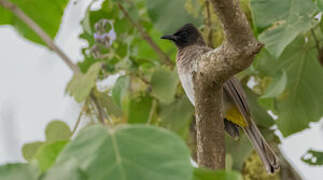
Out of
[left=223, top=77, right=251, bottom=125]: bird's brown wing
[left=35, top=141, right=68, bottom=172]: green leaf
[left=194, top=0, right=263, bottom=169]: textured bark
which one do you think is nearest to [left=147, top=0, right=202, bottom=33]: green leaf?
[left=223, top=77, right=251, bottom=125]: bird's brown wing

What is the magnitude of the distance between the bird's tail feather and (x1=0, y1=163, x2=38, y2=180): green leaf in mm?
1826

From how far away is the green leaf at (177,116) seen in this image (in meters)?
3.33

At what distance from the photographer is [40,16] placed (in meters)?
3.20

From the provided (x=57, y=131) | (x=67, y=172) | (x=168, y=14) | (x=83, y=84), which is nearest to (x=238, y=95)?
(x=168, y=14)

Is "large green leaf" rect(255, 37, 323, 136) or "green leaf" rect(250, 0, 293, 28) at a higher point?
"green leaf" rect(250, 0, 293, 28)

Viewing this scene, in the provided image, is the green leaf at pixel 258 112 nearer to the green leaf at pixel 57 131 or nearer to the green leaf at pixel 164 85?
the green leaf at pixel 164 85

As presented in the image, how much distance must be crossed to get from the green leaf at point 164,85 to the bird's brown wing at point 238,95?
0.89ft

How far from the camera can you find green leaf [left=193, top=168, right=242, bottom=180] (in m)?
1.29

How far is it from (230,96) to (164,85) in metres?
0.34

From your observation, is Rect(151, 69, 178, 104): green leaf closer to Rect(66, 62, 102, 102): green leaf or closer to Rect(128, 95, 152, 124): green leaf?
Rect(128, 95, 152, 124): green leaf

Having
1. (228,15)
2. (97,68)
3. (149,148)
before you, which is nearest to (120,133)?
(149,148)

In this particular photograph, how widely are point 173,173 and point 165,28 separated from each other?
191 centimetres

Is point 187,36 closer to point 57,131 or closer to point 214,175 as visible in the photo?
point 57,131

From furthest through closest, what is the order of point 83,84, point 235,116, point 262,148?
1. point 235,116
2. point 262,148
3. point 83,84
